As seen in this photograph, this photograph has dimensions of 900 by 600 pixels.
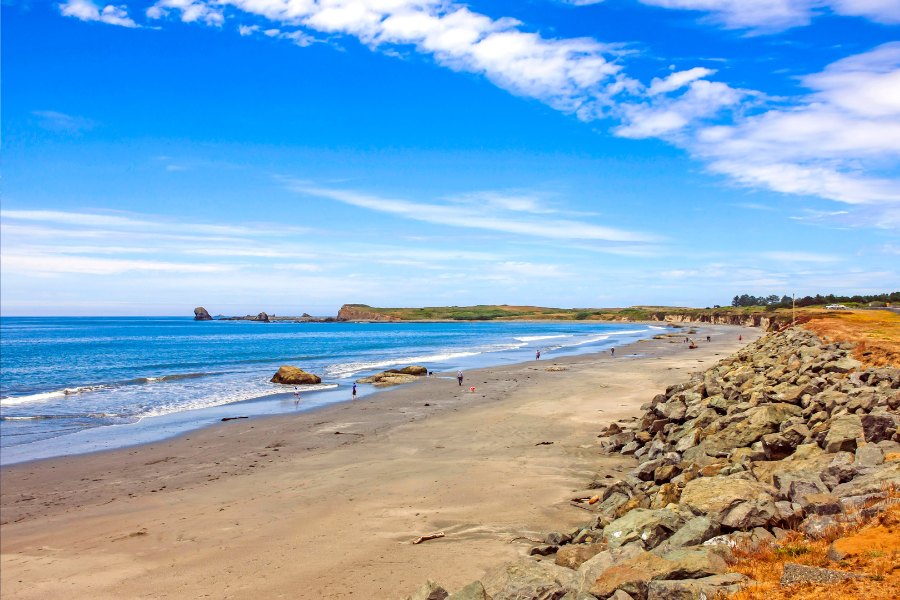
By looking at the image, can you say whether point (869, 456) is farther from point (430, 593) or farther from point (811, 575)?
point (430, 593)

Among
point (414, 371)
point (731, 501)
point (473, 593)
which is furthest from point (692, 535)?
point (414, 371)

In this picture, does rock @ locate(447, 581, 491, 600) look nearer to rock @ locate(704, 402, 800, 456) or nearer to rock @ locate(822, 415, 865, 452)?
rock @ locate(822, 415, 865, 452)

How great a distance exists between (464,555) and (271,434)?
49.8ft

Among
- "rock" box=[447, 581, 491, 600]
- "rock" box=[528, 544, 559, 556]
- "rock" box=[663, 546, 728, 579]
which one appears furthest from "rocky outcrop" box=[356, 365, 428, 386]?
"rock" box=[663, 546, 728, 579]

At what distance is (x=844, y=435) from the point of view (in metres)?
11.2

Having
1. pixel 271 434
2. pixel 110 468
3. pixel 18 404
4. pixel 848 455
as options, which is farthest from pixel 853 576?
pixel 18 404

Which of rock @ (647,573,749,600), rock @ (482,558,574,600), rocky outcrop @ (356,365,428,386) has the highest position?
rock @ (647,573,749,600)

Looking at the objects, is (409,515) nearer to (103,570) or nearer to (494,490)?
(494,490)

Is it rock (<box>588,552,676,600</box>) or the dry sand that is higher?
rock (<box>588,552,676,600</box>)

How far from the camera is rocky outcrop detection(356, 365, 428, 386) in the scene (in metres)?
40.6

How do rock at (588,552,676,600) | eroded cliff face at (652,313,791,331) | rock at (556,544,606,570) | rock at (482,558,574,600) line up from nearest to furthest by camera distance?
rock at (588,552,676,600) < rock at (482,558,574,600) < rock at (556,544,606,570) < eroded cliff face at (652,313,791,331)

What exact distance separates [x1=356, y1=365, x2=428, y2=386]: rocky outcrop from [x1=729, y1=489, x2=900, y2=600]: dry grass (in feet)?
113

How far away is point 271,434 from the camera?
78.0ft

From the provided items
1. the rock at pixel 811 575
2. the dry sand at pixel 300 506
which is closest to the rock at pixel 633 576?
the rock at pixel 811 575
